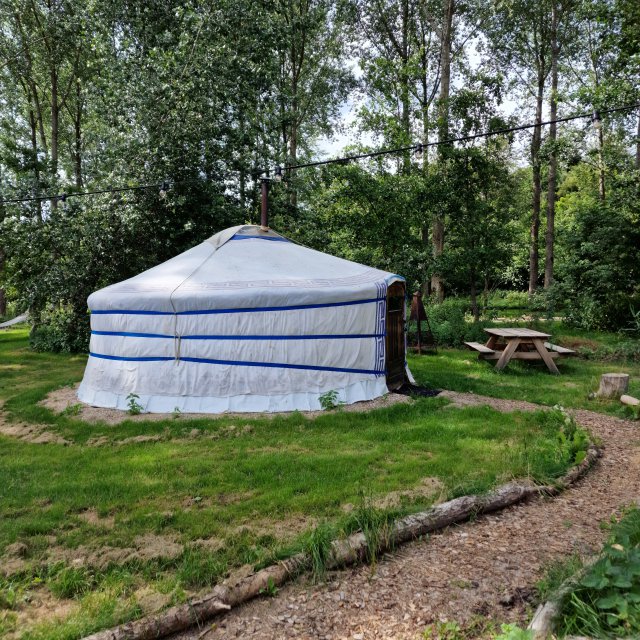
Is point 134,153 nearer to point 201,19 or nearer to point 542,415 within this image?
point 201,19

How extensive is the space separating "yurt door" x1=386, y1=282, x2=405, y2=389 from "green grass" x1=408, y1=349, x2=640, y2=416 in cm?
48

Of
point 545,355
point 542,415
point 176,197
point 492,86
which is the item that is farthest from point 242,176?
point 542,415

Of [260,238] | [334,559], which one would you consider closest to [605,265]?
[260,238]

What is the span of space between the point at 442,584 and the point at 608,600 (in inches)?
27.1

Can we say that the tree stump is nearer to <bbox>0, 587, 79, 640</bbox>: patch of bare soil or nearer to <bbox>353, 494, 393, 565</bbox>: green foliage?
<bbox>353, 494, 393, 565</bbox>: green foliage

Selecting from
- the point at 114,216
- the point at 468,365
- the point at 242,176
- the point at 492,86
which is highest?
the point at 492,86

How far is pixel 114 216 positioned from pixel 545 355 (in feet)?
26.1

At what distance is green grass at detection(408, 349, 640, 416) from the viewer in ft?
17.8

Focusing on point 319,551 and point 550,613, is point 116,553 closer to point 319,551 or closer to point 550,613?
point 319,551

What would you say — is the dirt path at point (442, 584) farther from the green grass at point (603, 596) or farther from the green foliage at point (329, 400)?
the green foliage at point (329, 400)

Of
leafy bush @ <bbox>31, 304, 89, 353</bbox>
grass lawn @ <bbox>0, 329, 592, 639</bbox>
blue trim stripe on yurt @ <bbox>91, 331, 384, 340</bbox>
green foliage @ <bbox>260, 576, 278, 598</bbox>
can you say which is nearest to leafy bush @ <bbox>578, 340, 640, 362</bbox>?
grass lawn @ <bbox>0, 329, 592, 639</bbox>

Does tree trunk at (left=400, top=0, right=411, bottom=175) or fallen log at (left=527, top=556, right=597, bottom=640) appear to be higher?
tree trunk at (left=400, top=0, right=411, bottom=175)

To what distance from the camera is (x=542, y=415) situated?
459 cm

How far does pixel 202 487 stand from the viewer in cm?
320
